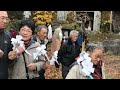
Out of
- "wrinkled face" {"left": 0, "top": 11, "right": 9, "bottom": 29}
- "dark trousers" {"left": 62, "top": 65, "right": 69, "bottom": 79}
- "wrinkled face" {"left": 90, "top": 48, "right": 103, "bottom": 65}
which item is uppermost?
"wrinkled face" {"left": 0, "top": 11, "right": 9, "bottom": 29}

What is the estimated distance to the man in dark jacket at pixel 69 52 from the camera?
177 inches

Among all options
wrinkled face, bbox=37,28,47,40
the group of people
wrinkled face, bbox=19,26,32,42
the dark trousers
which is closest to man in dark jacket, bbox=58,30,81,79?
the dark trousers

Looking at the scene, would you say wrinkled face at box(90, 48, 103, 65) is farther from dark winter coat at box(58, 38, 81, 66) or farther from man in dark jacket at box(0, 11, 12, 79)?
dark winter coat at box(58, 38, 81, 66)

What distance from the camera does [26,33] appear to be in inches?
135

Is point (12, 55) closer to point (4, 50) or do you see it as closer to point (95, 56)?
point (4, 50)

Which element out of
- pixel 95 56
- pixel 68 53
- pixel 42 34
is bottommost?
pixel 68 53

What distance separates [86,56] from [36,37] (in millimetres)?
868

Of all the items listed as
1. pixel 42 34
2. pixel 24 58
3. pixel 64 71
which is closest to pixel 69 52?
pixel 64 71

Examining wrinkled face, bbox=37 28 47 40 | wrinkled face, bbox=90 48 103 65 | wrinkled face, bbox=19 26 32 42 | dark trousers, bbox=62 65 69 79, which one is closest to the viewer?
wrinkled face, bbox=90 48 103 65

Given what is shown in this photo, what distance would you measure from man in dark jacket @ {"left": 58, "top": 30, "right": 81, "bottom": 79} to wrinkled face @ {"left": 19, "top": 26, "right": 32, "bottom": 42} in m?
1.15

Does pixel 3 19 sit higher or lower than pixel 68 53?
higher

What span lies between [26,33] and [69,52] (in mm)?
1208

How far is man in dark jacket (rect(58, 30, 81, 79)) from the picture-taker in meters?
4.49

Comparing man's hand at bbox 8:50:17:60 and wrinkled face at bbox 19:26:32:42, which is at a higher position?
wrinkled face at bbox 19:26:32:42
